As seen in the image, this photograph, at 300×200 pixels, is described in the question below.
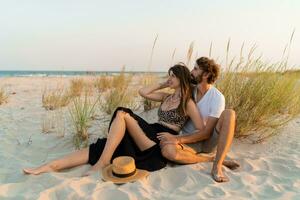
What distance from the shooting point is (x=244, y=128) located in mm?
4105

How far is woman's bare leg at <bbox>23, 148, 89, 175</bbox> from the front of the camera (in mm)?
3153

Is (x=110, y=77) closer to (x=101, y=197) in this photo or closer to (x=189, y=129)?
(x=189, y=129)

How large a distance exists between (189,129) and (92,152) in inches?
38.8

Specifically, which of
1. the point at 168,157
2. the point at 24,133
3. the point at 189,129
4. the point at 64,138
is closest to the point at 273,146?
the point at 189,129

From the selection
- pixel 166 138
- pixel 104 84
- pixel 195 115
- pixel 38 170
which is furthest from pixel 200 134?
pixel 104 84

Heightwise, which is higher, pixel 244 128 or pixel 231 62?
pixel 231 62

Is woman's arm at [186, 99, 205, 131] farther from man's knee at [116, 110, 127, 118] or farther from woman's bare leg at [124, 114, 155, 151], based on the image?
man's knee at [116, 110, 127, 118]

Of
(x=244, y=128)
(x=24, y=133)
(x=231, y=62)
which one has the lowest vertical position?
(x=24, y=133)

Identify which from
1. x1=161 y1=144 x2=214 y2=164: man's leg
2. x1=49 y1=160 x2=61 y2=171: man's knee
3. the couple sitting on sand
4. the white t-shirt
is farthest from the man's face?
x1=49 y1=160 x2=61 y2=171: man's knee

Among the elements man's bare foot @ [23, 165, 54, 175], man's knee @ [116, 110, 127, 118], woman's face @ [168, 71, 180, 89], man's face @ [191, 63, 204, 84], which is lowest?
man's bare foot @ [23, 165, 54, 175]

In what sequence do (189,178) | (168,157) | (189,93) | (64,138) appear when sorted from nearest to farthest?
(189,178)
(168,157)
(189,93)
(64,138)

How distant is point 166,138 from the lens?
3.33 meters

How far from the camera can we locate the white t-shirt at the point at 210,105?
3.31 metres

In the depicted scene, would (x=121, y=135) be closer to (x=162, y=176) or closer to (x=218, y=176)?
(x=162, y=176)
